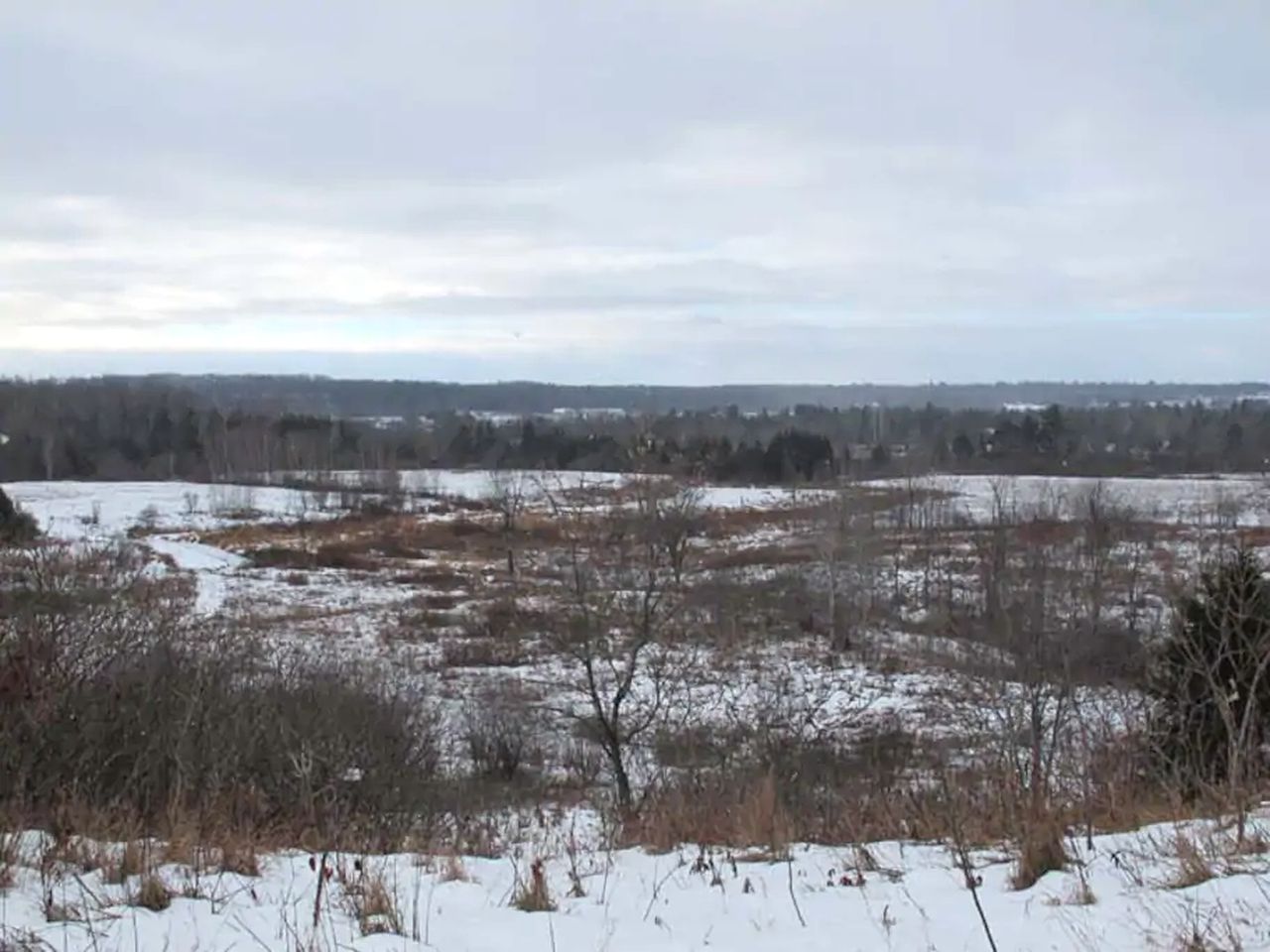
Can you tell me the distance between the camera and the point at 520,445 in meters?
90.9

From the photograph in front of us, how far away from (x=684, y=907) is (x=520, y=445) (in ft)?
285

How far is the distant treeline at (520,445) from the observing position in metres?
75.4

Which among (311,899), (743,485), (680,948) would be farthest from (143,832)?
(743,485)

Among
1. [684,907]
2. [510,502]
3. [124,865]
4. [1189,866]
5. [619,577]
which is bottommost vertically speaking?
[510,502]

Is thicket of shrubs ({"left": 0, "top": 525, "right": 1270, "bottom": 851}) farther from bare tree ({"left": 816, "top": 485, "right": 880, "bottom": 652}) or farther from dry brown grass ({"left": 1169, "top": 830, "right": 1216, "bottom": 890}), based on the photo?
bare tree ({"left": 816, "top": 485, "right": 880, "bottom": 652})

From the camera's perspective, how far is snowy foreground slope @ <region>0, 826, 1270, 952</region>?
12.9 ft

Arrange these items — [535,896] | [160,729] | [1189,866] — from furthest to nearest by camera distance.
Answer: [160,729]
[535,896]
[1189,866]

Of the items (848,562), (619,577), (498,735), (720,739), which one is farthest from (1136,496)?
(498,735)

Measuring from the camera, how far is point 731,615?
30234mm

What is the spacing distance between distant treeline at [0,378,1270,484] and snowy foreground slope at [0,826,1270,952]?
170ft

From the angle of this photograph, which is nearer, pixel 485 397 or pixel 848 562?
pixel 848 562

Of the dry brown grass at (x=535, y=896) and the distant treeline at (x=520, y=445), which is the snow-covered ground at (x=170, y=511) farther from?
the dry brown grass at (x=535, y=896)

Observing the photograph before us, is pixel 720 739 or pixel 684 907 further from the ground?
pixel 684 907

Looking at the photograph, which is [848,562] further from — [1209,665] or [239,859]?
[239,859]
